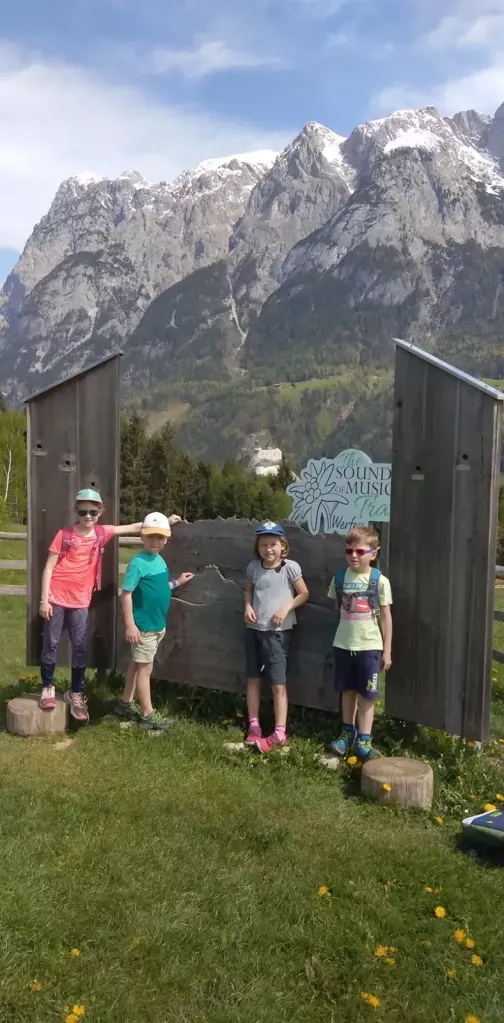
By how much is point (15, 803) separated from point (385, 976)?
251cm

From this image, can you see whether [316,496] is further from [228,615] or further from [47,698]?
[47,698]

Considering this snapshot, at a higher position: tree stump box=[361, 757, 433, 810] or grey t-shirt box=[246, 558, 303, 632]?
grey t-shirt box=[246, 558, 303, 632]

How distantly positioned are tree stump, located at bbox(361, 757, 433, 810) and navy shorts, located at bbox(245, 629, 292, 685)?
3.51 ft

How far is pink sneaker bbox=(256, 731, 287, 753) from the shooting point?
18.8ft

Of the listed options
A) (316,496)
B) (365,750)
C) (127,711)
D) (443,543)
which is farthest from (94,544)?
(316,496)

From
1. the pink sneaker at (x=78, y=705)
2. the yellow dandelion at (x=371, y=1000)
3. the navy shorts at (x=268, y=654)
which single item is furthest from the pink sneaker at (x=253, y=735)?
the yellow dandelion at (x=371, y=1000)

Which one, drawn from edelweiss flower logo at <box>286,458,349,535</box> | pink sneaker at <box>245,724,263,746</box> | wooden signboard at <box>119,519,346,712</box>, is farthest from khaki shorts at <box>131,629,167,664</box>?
edelweiss flower logo at <box>286,458,349,535</box>

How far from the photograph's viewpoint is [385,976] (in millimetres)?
3445

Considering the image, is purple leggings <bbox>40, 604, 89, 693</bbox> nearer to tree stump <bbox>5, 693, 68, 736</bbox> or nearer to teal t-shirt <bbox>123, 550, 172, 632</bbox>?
tree stump <bbox>5, 693, 68, 736</bbox>

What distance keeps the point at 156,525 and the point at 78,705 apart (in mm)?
1581

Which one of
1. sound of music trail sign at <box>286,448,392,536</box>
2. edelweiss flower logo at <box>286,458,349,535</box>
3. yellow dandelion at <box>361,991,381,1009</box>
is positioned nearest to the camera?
yellow dandelion at <box>361,991,381,1009</box>

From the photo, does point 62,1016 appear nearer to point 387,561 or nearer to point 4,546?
point 387,561

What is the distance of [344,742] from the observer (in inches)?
225

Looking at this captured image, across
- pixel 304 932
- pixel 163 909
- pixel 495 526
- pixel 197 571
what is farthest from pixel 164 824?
pixel 495 526
